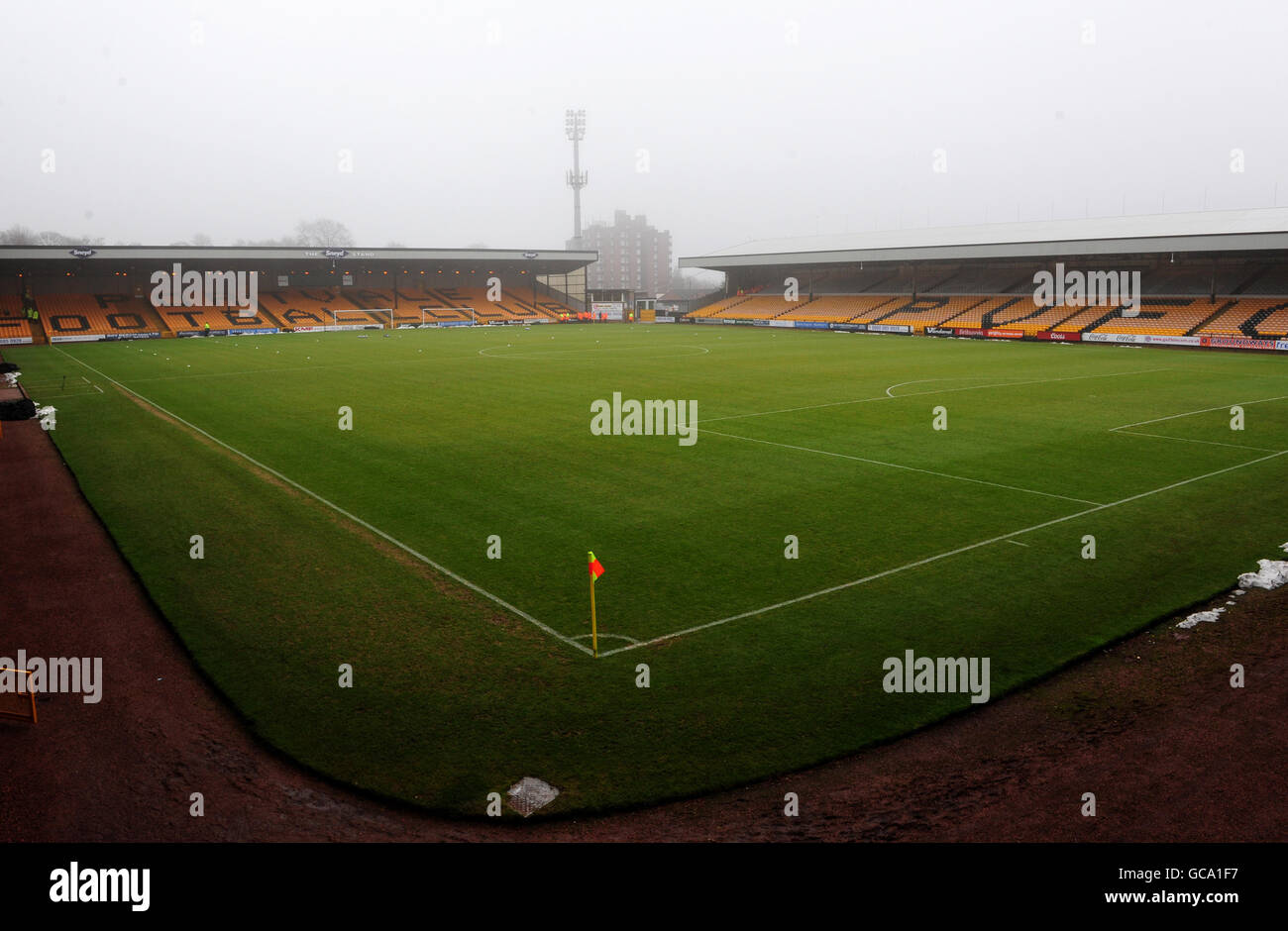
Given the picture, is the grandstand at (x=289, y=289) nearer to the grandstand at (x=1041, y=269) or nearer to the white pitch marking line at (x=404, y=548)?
the grandstand at (x=1041, y=269)

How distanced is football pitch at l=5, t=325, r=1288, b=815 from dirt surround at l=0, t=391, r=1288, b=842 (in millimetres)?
273

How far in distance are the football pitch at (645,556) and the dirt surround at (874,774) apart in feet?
0.89

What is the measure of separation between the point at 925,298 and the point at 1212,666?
2572 inches

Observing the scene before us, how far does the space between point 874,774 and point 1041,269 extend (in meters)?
68.1

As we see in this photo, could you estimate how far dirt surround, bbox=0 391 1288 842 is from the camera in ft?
21.9

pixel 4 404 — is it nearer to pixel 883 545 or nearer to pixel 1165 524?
pixel 883 545

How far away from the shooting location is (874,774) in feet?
24.5

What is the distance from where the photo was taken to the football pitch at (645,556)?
823 centimetres

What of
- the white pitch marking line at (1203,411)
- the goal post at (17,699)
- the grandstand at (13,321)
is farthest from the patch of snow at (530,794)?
the grandstand at (13,321)
